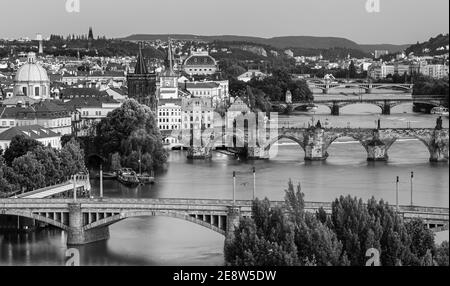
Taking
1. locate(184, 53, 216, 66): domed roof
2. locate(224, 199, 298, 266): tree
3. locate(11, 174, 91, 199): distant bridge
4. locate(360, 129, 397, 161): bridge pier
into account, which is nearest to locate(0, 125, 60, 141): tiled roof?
locate(11, 174, 91, 199): distant bridge

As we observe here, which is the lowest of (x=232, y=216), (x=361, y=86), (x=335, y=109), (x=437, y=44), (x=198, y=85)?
(x=361, y=86)

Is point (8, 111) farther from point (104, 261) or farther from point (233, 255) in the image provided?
point (233, 255)

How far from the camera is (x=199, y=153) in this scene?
18859 mm

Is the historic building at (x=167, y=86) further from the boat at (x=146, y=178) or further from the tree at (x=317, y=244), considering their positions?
the tree at (x=317, y=244)

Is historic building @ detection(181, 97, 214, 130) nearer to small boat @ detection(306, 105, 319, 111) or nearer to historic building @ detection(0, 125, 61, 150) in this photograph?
historic building @ detection(0, 125, 61, 150)

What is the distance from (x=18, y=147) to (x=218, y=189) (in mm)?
2409

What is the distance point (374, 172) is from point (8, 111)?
18.7ft

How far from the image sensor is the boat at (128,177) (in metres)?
15.2

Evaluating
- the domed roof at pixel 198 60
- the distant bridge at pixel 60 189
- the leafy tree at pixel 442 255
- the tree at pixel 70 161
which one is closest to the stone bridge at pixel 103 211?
the distant bridge at pixel 60 189

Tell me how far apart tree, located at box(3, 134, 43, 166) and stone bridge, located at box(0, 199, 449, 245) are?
3.60 m

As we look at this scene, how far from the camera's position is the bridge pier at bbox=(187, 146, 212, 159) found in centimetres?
1873

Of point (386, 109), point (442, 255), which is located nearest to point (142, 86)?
point (386, 109)

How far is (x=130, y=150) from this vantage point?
16875 mm

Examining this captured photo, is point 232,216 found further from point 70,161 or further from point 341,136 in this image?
point 341,136
